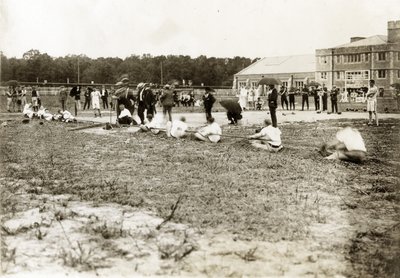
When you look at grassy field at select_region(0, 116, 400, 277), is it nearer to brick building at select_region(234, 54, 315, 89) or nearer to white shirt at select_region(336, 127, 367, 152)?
white shirt at select_region(336, 127, 367, 152)

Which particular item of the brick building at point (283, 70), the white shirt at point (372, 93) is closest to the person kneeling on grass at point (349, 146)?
the white shirt at point (372, 93)

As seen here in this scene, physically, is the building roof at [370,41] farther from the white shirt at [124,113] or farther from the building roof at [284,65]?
the white shirt at [124,113]

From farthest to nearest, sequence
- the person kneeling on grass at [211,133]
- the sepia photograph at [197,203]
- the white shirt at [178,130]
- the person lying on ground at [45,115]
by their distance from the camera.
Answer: the person lying on ground at [45,115]
the white shirt at [178,130]
the person kneeling on grass at [211,133]
the sepia photograph at [197,203]

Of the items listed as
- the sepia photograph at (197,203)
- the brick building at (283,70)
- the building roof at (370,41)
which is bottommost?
the sepia photograph at (197,203)

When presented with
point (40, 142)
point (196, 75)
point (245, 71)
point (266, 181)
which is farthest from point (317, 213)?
point (196, 75)

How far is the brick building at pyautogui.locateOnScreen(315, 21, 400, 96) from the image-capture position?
6425cm

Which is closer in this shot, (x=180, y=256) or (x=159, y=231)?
(x=180, y=256)

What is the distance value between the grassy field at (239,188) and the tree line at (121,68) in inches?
896

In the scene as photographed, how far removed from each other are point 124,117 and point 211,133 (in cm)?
656

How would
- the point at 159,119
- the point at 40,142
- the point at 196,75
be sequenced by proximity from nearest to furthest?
1. the point at 40,142
2. the point at 159,119
3. the point at 196,75

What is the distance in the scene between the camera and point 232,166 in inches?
412

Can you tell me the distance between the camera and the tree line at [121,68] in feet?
207

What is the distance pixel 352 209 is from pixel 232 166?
3655 mm

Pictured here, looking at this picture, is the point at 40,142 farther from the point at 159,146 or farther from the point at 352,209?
the point at 352,209
